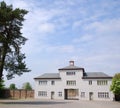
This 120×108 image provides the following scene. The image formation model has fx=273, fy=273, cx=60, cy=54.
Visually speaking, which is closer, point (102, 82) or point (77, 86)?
point (102, 82)

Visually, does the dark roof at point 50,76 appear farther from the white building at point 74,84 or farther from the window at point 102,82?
the window at point 102,82

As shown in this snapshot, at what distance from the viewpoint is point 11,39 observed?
4591 cm

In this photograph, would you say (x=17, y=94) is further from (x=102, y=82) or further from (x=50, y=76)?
(x=102, y=82)

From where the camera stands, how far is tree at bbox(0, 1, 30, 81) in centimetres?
4422

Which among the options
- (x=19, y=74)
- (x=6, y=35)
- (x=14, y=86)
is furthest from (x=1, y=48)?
(x=14, y=86)

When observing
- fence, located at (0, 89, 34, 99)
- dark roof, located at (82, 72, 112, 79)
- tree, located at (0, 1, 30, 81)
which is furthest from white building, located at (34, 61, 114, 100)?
tree, located at (0, 1, 30, 81)

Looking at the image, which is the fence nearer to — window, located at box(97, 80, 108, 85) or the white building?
the white building

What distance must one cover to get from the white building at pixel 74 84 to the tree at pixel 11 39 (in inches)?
1151

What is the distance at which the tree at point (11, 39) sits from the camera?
1741 inches

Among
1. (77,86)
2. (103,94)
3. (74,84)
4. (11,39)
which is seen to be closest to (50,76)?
(74,84)

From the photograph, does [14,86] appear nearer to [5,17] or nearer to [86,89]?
[86,89]

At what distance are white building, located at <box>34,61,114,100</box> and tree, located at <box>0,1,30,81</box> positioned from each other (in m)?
29.2

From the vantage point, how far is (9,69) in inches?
1804

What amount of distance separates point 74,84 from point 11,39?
32.5 meters
